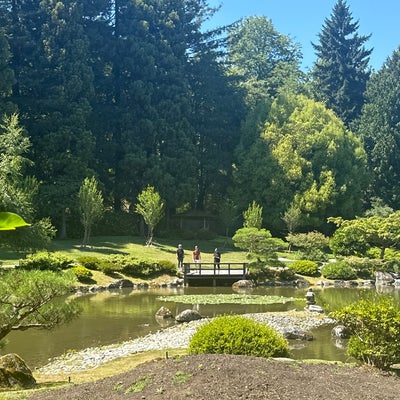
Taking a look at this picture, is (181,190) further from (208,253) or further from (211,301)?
(211,301)

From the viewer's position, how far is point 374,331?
11.0 metres

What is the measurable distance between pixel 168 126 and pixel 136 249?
13342mm

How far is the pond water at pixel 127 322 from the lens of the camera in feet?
49.3

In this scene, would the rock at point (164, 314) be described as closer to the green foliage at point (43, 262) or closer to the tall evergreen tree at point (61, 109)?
the green foliage at point (43, 262)

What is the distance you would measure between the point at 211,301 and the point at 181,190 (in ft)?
71.6

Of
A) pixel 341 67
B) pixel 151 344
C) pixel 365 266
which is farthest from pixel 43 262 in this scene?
pixel 341 67

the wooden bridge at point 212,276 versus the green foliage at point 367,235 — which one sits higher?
the green foliage at point 367,235

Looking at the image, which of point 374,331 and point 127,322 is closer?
point 374,331

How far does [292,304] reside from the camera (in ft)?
79.6

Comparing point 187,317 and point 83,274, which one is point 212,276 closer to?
point 83,274

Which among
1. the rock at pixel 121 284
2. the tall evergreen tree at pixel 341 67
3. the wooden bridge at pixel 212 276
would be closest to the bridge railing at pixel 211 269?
the wooden bridge at pixel 212 276

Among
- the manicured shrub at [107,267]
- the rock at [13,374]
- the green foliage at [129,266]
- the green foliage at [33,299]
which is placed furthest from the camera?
the green foliage at [129,266]

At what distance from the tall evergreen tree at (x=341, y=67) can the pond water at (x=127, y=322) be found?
1504 inches

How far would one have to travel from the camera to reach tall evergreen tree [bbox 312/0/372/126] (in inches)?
2525
